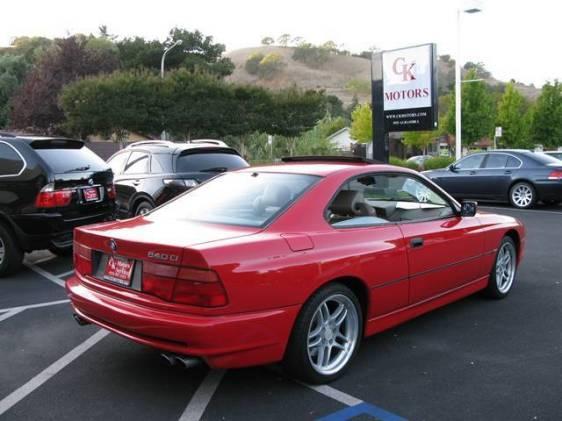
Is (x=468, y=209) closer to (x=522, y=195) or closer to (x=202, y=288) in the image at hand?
(x=202, y=288)

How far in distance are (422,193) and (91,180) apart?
4.35 meters

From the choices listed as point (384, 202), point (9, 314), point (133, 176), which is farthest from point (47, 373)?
point (133, 176)

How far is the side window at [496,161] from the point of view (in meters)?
14.1

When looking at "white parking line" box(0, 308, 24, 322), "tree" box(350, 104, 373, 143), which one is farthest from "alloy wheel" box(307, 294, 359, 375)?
"tree" box(350, 104, 373, 143)

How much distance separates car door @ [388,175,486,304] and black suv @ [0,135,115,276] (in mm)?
3996

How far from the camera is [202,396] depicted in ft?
11.9

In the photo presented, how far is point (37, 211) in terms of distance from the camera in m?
6.81

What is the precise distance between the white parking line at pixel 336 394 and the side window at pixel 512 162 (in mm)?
11500

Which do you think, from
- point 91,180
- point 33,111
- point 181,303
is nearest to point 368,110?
point 33,111

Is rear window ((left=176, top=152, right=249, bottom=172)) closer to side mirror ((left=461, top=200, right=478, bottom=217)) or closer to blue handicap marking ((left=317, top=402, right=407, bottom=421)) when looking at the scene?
side mirror ((left=461, top=200, right=478, bottom=217))

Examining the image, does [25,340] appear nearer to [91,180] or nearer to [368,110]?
[91,180]

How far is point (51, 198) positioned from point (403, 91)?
36.1ft

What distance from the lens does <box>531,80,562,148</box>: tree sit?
41.9 meters

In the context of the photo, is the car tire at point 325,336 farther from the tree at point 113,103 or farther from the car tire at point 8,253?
the tree at point 113,103
